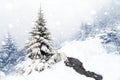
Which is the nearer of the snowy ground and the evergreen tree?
the snowy ground

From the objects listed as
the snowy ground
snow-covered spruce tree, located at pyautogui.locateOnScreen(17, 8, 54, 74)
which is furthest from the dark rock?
snow-covered spruce tree, located at pyautogui.locateOnScreen(17, 8, 54, 74)

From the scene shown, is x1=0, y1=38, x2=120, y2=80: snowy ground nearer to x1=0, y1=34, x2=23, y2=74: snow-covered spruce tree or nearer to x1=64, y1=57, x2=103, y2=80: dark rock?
x1=64, y1=57, x2=103, y2=80: dark rock

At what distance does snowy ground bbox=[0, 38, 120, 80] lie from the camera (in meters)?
15.1

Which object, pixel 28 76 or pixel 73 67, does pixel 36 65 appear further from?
pixel 73 67

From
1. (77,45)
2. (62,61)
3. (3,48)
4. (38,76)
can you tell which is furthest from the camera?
(3,48)

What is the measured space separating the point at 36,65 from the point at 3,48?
64915mm

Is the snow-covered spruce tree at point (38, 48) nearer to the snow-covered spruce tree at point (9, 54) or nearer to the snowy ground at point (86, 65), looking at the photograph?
the snowy ground at point (86, 65)

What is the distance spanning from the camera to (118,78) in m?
15.3

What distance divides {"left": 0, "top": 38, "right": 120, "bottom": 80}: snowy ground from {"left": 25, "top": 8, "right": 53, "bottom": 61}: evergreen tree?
0.84m

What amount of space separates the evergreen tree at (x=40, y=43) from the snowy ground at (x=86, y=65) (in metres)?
0.84

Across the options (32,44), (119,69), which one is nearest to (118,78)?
(119,69)

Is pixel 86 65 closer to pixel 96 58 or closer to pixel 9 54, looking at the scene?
pixel 96 58

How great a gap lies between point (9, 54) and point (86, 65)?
6480cm

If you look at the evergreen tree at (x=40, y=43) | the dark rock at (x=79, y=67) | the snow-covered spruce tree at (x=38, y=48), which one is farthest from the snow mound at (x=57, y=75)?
the evergreen tree at (x=40, y=43)
